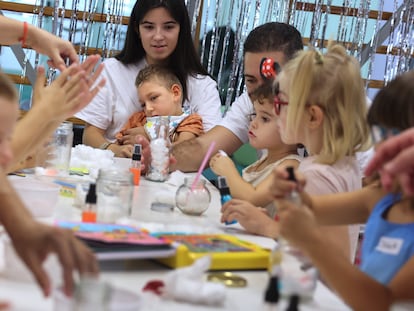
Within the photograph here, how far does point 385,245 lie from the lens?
4.18 ft

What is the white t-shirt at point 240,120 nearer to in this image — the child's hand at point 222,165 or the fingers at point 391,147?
the child's hand at point 222,165

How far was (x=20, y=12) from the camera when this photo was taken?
4730 mm

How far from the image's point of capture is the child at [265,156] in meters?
2.15

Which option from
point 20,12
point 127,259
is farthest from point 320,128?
point 20,12

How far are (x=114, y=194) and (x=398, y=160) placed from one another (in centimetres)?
76

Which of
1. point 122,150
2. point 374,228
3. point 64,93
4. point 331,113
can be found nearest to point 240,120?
point 122,150

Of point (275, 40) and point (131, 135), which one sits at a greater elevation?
point (275, 40)

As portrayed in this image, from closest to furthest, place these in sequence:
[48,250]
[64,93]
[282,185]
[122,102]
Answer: [48,250] < [282,185] < [64,93] < [122,102]

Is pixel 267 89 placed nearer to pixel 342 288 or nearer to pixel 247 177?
pixel 247 177

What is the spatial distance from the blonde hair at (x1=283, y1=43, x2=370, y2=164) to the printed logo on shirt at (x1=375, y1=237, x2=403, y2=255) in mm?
612

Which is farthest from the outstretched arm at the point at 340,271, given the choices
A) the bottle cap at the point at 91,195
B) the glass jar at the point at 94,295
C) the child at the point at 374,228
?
the bottle cap at the point at 91,195

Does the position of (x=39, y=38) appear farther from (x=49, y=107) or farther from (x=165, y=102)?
(x=165, y=102)

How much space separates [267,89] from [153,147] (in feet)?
1.62

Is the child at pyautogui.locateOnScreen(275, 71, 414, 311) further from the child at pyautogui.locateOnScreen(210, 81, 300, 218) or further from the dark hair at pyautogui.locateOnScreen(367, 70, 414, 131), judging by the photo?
the child at pyautogui.locateOnScreen(210, 81, 300, 218)
